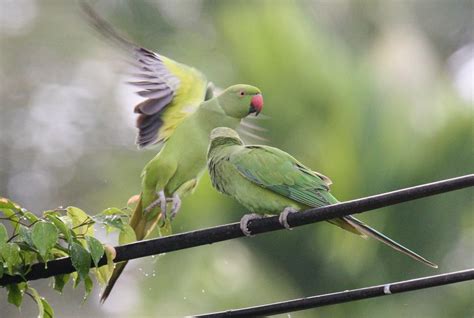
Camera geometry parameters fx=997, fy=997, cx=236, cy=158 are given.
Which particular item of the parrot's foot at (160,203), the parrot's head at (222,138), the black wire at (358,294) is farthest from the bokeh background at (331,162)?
the black wire at (358,294)

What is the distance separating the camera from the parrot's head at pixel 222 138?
4.43 metres

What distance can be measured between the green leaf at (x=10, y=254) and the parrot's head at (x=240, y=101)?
1489mm

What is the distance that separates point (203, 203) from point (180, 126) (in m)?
4.17

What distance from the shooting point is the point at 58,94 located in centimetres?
1677

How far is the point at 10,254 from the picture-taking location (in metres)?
3.55

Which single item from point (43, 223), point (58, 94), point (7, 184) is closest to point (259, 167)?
point (43, 223)

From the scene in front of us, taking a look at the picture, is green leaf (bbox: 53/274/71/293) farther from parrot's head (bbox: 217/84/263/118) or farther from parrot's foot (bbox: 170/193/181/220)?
parrot's head (bbox: 217/84/263/118)

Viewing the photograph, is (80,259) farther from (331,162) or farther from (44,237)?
(331,162)

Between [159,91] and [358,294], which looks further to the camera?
[159,91]

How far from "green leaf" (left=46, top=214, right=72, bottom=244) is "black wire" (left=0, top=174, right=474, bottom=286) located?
5.5 inches

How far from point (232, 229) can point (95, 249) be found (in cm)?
50

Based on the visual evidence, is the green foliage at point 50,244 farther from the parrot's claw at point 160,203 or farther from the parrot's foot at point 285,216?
the parrot's claw at point 160,203

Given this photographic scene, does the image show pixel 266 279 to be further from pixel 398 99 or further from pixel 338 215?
pixel 338 215

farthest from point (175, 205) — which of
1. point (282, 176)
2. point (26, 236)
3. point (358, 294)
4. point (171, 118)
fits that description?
point (358, 294)
